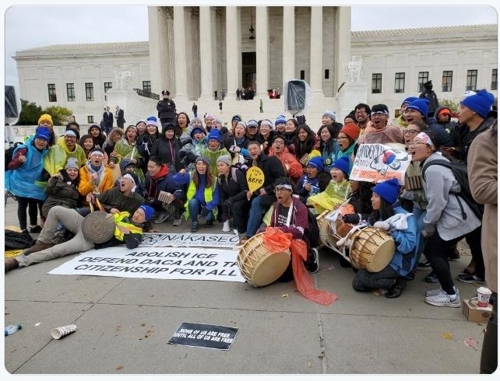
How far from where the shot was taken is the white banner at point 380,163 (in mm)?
4270

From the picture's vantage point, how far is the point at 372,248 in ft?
12.5

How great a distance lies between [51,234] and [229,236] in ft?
9.04

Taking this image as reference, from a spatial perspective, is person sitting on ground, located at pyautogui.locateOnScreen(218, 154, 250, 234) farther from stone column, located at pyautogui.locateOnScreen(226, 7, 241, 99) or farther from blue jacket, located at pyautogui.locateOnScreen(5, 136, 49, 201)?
stone column, located at pyautogui.locateOnScreen(226, 7, 241, 99)

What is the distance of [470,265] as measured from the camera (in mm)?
4699

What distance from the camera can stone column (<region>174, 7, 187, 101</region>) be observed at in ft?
116

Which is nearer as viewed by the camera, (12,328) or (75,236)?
(12,328)

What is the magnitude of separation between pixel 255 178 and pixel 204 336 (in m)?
3.28

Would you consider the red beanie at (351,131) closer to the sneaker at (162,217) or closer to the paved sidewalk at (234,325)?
the paved sidewalk at (234,325)

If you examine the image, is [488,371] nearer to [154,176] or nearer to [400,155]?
[400,155]

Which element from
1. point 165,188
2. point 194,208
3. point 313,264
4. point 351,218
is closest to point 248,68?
point 165,188

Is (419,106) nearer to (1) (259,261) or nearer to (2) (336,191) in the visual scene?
(2) (336,191)

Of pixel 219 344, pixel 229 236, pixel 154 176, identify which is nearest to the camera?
pixel 219 344

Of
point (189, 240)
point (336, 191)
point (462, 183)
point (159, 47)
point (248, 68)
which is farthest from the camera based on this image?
point (248, 68)

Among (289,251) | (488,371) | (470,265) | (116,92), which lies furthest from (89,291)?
(116,92)
